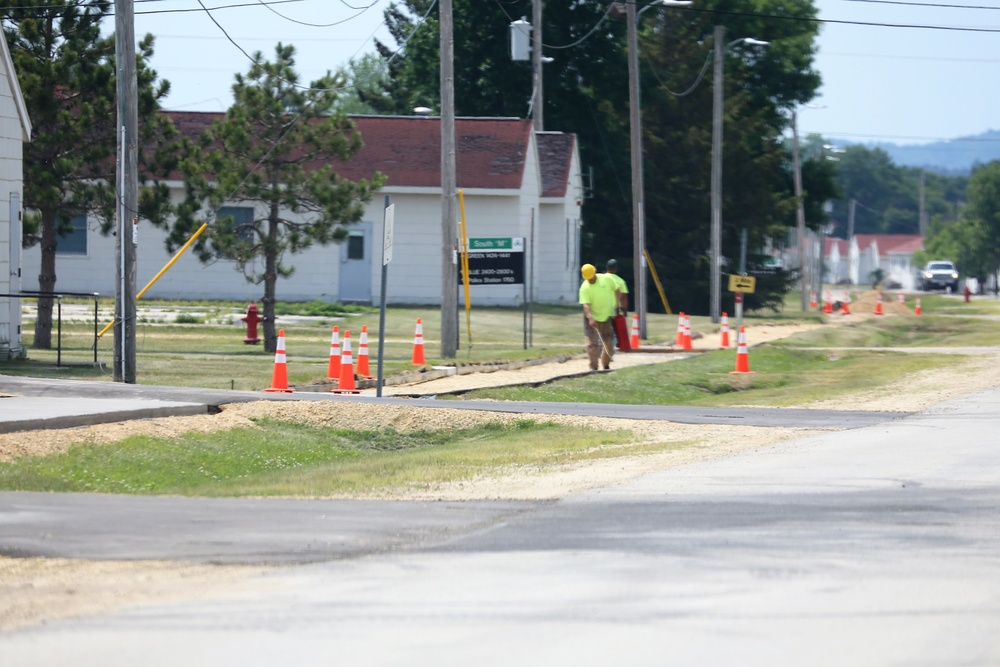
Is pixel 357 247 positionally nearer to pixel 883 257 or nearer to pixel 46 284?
pixel 46 284

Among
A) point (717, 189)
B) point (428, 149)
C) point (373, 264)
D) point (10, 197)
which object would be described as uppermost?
point (428, 149)

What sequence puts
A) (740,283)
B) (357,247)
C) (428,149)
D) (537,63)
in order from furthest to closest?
1. (537,63)
2. (428,149)
3. (357,247)
4. (740,283)

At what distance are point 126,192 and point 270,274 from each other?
23.2ft

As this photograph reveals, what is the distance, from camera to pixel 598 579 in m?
7.32

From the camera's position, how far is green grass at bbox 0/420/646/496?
11562 mm

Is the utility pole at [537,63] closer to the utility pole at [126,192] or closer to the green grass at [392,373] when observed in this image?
the green grass at [392,373]

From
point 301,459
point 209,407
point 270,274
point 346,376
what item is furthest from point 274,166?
point 301,459

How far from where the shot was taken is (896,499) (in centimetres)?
1006

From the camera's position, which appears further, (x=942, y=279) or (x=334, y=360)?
(x=942, y=279)

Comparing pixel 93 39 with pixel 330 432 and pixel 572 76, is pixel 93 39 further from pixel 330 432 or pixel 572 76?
Result: pixel 572 76

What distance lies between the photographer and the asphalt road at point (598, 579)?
236 inches

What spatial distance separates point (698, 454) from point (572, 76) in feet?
158

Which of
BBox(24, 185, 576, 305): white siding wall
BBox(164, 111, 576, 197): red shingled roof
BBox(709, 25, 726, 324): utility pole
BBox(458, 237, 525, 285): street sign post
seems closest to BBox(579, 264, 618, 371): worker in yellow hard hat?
BBox(458, 237, 525, 285): street sign post

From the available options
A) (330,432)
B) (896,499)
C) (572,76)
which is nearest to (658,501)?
(896,499)
